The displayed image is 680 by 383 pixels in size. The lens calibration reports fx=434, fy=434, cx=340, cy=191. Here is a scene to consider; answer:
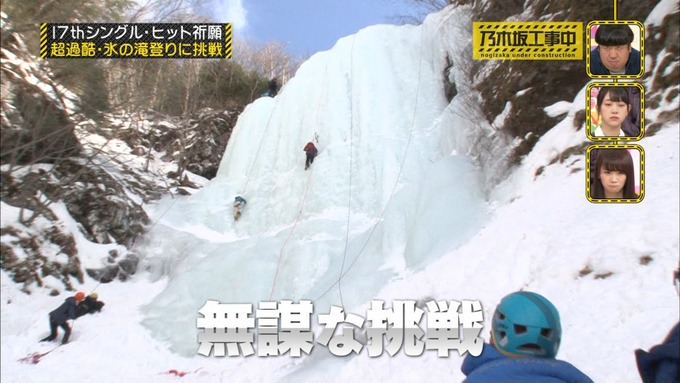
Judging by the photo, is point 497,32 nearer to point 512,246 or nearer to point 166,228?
point 512,246

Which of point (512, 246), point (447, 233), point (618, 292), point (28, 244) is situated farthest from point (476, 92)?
point (28, 244)

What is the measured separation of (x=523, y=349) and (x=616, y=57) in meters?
3.41

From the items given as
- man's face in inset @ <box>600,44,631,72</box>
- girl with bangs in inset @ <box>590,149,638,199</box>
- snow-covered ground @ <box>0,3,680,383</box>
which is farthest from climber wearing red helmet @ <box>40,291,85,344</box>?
man's face in inset @ <box>600,44,631,72</box>

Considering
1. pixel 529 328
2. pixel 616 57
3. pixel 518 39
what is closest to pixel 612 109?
pixel 616 57

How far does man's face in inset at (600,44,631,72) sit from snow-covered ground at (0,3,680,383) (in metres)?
1.62

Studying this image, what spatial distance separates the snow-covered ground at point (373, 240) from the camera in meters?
4.25

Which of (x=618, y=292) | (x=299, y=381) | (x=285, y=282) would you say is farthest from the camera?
(x=285, y=282)

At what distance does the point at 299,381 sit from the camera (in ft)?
17.9

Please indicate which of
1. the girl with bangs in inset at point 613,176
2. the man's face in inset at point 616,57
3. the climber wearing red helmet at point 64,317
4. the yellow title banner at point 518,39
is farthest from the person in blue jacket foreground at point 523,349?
the climber wearing red helmet at point 64,317

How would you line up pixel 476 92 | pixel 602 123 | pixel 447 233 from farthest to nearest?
pixel 476 92 → pixel 447 233 → pixel 602 123

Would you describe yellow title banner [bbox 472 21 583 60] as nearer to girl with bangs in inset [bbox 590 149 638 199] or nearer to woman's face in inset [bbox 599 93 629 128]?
woman's face in inset [bbox 599 93 629 128]

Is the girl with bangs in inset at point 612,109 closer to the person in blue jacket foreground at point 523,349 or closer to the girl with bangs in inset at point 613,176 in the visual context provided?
the girl with bangs in inset at point 613,176

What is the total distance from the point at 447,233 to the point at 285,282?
3396mm

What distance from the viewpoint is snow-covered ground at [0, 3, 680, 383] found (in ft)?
13.9
